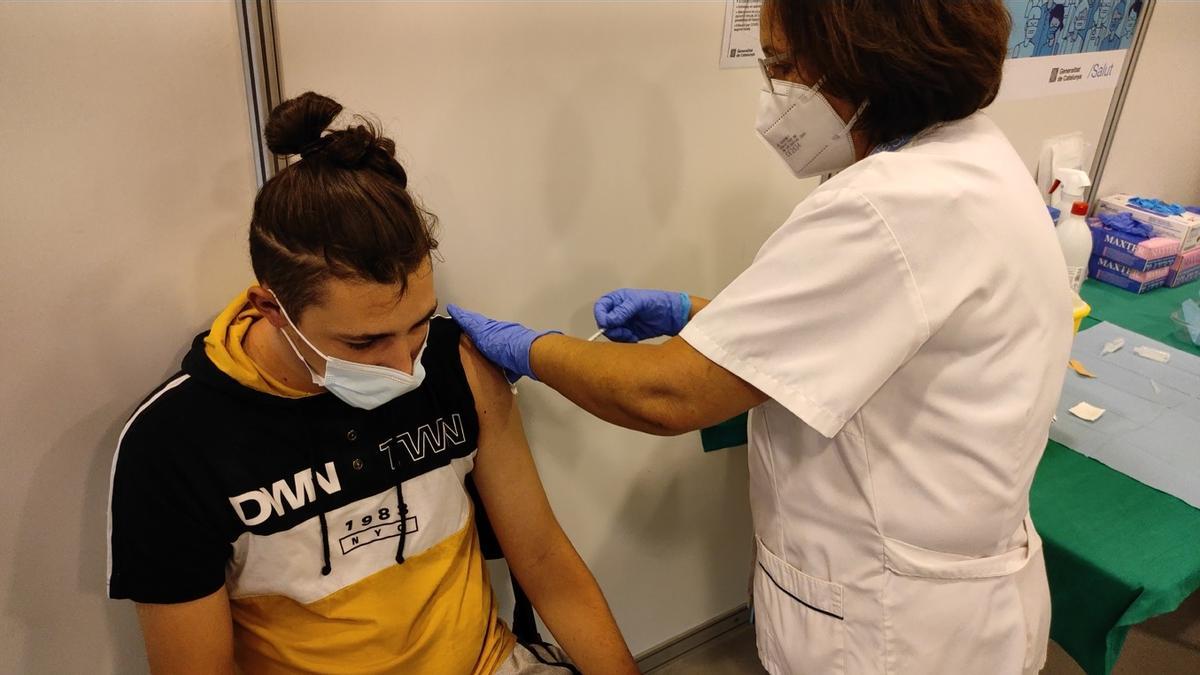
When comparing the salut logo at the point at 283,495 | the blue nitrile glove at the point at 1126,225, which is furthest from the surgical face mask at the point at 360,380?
the blue nitrile glove at the point at 1126,225

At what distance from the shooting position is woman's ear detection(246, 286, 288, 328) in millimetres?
1010

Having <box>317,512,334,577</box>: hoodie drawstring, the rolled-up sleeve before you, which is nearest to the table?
the rolled-up sleeve

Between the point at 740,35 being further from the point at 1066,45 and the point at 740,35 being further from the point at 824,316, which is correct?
the point at 1066,45

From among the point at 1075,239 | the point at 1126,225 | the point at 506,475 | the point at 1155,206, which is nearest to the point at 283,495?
the point at 506,475

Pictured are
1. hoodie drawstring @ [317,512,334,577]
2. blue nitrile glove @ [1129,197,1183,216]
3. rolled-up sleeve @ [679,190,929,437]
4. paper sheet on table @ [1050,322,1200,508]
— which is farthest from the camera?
blue nitrile glove @ [1129,197,1183,216]

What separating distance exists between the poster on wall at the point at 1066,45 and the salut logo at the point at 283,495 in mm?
1804

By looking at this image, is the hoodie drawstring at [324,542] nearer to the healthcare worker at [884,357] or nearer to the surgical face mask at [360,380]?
the surgical face mask at [360,380]

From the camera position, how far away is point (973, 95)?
96 centimetres

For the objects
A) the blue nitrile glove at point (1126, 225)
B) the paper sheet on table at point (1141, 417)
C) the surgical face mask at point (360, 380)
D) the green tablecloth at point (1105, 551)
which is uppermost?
the surgical face mask at point (360, 380)

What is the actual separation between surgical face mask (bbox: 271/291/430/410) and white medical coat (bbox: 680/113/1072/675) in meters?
0.40

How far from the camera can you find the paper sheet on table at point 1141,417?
1.43m

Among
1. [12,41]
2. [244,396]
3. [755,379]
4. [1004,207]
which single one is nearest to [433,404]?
[244,396]

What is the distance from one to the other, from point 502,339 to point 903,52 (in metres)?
0.64

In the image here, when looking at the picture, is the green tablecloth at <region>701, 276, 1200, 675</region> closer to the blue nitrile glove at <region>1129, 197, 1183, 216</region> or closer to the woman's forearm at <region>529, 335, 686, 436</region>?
the woman's forearm at <region>529, 335, 686, 436</region>
